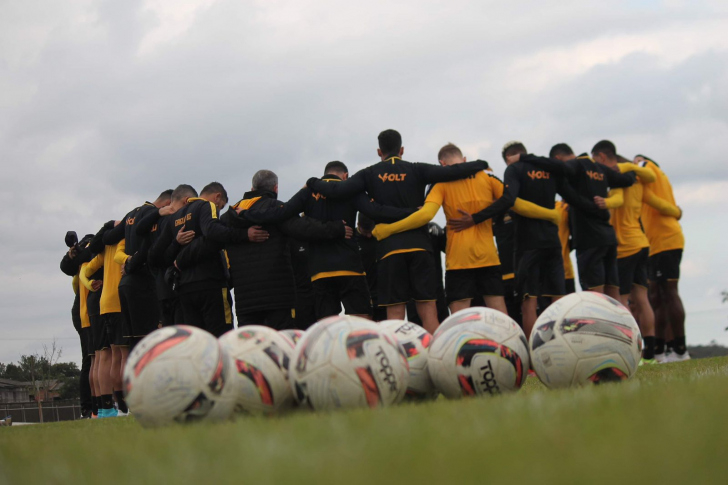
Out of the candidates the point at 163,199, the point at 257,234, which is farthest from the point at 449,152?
the point at 163,199

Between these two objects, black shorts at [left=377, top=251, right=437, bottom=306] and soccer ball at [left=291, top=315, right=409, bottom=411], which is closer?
soccer ball at [left=291, top=315, right=409, bottom=411]

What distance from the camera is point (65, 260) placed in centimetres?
1434

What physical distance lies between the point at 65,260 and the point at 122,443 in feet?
35.9

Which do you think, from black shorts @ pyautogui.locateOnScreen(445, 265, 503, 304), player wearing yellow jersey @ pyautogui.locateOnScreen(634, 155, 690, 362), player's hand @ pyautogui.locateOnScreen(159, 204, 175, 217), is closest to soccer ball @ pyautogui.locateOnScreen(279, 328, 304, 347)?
black shorts @ pyautogui.locateOnScreen(445, 265, 503, 304)

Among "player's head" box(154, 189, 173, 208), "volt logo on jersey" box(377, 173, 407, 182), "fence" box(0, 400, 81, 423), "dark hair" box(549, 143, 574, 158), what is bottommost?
"fence" box(0, 400, 81, 423)

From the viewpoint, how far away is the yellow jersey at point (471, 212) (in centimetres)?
891

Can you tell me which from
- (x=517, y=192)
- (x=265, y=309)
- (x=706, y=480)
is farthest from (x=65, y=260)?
(x=706, y=480)

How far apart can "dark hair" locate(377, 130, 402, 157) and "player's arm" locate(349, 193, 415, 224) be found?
2.18ft

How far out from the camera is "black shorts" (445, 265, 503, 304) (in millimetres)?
8992

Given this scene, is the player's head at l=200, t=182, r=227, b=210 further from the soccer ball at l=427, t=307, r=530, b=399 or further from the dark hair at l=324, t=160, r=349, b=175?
the soccer ball at l=427, t=307, r=530, b=399

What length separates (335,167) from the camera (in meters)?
9.91

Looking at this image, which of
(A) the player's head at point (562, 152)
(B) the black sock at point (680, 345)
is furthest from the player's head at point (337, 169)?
(B) the black sock at point (680, 345)

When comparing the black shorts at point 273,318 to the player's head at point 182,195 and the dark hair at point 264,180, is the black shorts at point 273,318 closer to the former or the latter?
the dark hair at point 264,180

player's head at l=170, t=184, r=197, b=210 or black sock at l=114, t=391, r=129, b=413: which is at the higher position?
player's head at l=170, t=184, r=197, b=210
